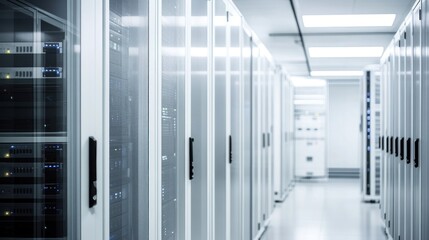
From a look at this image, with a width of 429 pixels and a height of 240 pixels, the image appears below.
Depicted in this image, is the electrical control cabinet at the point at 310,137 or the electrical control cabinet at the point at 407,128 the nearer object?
the electrical control cabinet at the point at 407,128

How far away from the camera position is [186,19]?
2875mm

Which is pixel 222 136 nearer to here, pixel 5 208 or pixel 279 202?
pixel 5 208

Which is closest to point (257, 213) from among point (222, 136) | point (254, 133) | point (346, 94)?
point (254, 133)

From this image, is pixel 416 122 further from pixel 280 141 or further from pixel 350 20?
pixel 280 141

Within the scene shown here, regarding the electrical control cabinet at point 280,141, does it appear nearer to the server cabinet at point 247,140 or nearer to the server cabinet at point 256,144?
the server cabinet at point 256,144

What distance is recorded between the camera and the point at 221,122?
154 inches

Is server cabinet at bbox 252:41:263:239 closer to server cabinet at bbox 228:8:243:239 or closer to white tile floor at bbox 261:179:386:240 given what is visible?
white tile floor at bbox 261:179:386:240

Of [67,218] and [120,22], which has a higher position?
[120,22]

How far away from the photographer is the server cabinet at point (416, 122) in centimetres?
365

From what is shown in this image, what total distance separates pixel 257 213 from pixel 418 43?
303cm

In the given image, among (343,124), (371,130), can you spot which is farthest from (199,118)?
(343,124)

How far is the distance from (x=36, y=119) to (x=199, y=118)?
4.82ft

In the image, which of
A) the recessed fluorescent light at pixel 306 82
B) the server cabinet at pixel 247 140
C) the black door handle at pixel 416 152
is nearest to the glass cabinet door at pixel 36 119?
the black door handle at pixel 416 152

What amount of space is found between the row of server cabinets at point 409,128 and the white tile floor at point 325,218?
0.96 m
